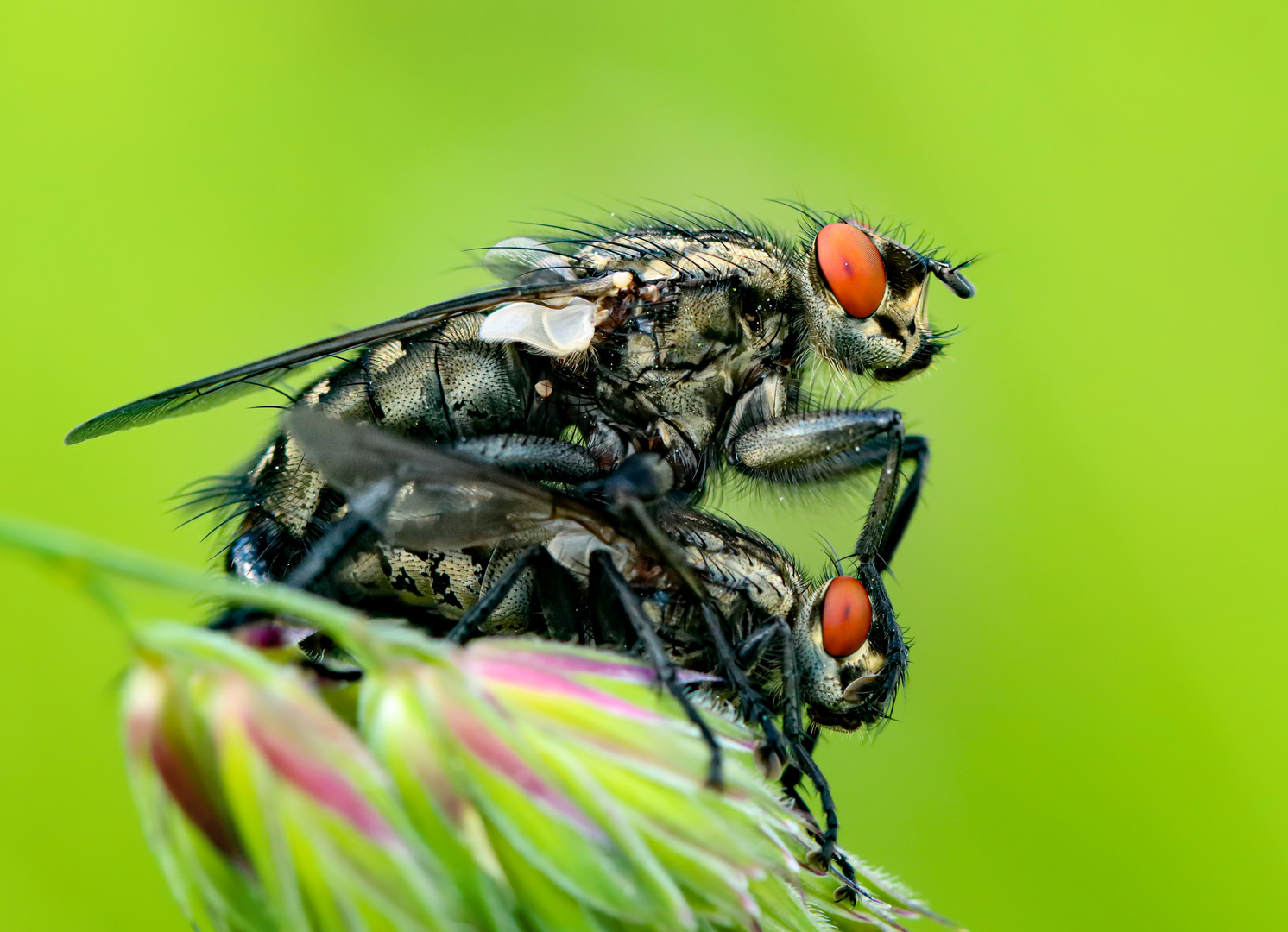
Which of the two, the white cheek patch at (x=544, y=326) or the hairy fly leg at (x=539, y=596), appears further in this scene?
the white cheek patch at (x=544, y=326)

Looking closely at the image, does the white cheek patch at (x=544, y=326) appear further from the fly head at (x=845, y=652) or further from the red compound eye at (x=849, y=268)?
the fly head at (x=845, y=652)

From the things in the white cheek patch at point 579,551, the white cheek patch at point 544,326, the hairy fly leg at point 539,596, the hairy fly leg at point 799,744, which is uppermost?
the white cheek patch at point 544,326

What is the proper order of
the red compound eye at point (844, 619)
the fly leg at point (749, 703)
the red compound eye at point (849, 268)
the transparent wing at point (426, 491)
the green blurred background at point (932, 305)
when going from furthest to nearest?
the green blurred background at point (932, 305) → the red compound eye at point (849, 268) → the red compound eye at point (844, 619) → the fly leg at point (749, 703) → the transparent wing at point (426, 491)

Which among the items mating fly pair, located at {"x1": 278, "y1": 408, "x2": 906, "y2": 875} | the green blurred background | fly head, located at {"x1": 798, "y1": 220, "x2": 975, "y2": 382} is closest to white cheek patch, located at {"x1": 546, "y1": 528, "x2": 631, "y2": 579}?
mating fly pair, located at {"x1": 278, "y1": 408, "x2": 906, "y2": 875}

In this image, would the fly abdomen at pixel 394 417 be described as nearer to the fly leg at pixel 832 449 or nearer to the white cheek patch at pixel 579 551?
the white cheek patch at pixel 579 551

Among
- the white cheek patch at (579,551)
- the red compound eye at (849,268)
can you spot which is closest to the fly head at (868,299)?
the red compound eye at (849,268)

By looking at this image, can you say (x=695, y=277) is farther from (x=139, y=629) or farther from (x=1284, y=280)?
(x=1284, y=280)

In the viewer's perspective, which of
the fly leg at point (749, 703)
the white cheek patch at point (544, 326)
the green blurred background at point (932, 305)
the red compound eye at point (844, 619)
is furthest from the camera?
the green blurred background at point (932, 305)

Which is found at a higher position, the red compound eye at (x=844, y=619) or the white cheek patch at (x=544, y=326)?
the white cheek patch at (x=544, y=326)

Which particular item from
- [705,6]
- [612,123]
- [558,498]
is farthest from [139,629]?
[705,6]
